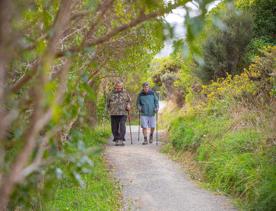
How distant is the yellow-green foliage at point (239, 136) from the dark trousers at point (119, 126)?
6.02 ft

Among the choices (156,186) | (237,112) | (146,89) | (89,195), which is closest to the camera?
(89,195)

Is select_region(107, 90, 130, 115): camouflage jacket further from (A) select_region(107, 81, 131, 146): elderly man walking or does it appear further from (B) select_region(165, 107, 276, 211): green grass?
(B) select_region(165, 107, 276, 211): green grass

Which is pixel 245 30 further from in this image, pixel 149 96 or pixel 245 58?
pixel 149 96

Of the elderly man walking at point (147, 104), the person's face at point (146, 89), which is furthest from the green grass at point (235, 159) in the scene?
the person's face at point (146, 89)

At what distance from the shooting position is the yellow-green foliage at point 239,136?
720 centimetres

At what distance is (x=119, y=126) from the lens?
14391 millimetres

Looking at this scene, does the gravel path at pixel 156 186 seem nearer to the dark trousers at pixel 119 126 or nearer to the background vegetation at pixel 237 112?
the background vegetation at pixel 237 112

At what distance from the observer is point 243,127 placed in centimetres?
979

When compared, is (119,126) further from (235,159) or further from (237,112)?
(235,159)

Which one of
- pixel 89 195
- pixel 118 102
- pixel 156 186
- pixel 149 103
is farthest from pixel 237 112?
pixel 89 195

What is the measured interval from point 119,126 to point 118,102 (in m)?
0.81

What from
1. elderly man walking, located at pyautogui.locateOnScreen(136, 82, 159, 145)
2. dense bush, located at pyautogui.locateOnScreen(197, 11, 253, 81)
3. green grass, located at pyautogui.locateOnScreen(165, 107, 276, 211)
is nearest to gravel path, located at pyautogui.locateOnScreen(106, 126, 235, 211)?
green grass, located at pyautogui.locateOnScreen(165, 107, 276, 211)

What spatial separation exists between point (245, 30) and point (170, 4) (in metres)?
12.6

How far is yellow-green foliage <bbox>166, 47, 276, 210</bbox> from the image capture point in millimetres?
7195
